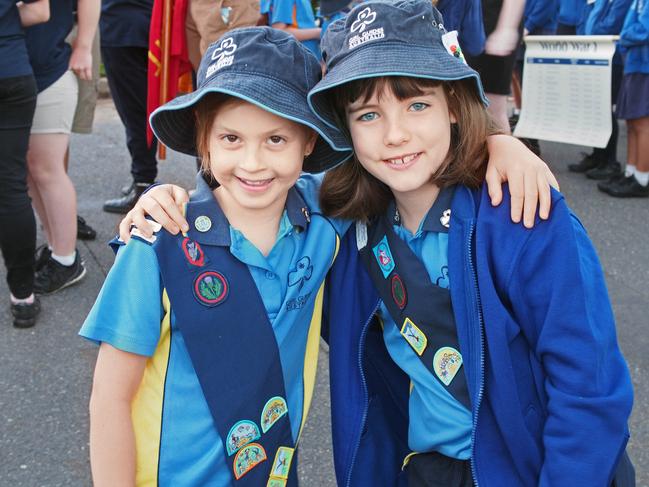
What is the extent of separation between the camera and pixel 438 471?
181cm

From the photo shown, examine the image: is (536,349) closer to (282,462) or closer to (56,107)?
(282,462)

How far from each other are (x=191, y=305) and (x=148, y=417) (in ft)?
0.97

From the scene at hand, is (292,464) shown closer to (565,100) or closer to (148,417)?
(148,417)

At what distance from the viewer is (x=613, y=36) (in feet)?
17.0

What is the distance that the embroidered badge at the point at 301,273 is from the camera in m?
1.70

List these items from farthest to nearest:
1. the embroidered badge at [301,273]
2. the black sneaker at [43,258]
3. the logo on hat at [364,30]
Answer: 1. the black sneaker at [43,258]
2. the embroidered badge at [301,273]
3. the logo on hat at [364,30]

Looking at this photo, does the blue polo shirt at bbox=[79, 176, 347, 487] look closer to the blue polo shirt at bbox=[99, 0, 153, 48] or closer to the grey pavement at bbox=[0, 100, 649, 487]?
the grey pavement at bbox=[0, 100, 649, 487]

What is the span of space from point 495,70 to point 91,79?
92.7 inches

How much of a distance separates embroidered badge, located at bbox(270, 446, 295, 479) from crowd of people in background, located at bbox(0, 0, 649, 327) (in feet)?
4.48

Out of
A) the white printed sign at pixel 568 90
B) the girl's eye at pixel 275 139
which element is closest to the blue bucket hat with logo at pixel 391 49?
the girl's eye at pixel 275 139

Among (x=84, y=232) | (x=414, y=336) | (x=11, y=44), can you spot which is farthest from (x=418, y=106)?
(x=84, y=232)

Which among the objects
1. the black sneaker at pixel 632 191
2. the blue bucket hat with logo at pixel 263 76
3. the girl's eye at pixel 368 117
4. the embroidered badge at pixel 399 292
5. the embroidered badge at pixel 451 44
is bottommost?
the black sneaker at pixel 632 191

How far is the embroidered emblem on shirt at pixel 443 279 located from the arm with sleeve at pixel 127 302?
63 centimetres

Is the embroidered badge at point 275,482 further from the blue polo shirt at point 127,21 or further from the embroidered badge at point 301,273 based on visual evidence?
the blue polo shirt at point 127,21
